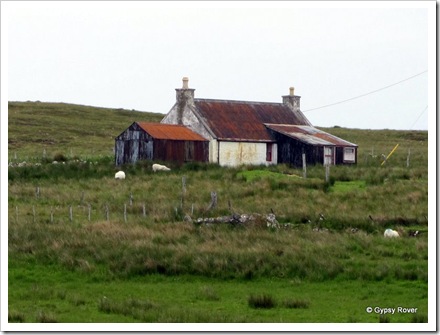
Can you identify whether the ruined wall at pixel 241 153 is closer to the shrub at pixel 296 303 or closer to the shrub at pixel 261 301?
the shrub at pixel 261 301

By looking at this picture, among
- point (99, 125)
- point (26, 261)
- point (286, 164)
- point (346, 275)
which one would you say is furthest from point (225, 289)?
point (99, 125)

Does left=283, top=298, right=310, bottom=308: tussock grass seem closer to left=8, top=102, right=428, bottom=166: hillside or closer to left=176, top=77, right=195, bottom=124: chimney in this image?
left=8, top=102, right=428, bottom=166: hillside

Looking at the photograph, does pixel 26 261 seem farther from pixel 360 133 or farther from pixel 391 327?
pixel 360 133

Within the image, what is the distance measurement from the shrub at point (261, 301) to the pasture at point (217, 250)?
1.1 inches

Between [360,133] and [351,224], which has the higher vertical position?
[360,133]

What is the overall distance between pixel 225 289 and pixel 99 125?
6310cm

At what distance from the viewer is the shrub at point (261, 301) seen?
22.5m

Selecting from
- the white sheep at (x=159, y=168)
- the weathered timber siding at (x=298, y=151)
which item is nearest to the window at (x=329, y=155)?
the weathered timber siding at (x=298, y=151)

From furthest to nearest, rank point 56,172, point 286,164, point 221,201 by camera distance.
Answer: point 286,164 → point 56,172 → point 221,201

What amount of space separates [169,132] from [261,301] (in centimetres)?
3114

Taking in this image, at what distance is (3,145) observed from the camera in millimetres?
21422

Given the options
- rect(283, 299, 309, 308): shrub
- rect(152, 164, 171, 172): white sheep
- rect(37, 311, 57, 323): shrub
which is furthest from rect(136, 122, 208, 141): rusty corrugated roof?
rect(37, 311, 57, 323): shrub

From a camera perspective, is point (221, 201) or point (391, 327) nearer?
point (391, 327)

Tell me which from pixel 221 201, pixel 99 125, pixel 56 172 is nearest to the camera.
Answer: pixel 221 201
